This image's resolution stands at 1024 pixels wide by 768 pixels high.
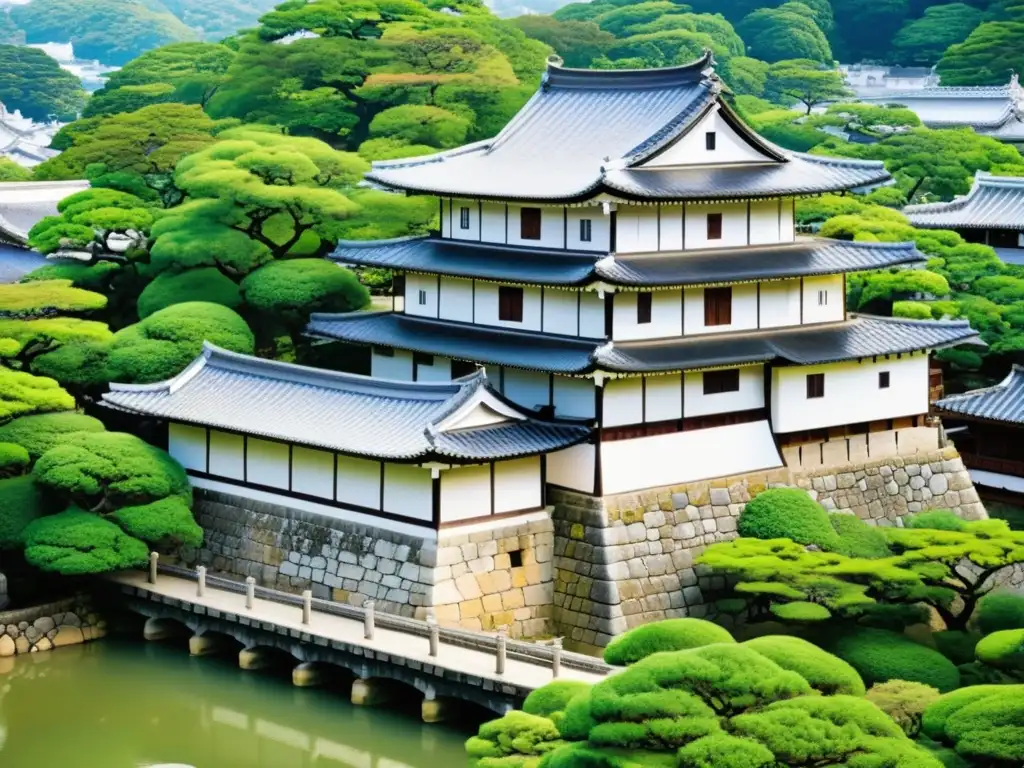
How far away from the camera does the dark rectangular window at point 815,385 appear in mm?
38459

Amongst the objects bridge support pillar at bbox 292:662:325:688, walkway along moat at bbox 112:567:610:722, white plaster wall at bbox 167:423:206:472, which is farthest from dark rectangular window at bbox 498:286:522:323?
bridge support pillar at bbox 292:662:325:688

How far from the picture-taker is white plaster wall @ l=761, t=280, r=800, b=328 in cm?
3834

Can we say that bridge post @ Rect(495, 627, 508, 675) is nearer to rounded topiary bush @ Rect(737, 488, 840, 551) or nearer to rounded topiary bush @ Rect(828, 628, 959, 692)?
rounded topiary bush @ Rect(828, 628, 959, 692)

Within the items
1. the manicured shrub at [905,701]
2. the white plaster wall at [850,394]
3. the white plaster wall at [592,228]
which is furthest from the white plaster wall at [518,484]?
the manicured shrub at [905,701]

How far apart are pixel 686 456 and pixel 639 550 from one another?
7.06 ft

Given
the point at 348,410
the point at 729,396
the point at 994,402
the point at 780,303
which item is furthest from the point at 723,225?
the point at 994,402

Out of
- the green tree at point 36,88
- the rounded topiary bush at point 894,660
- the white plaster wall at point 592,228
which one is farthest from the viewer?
the green tree at point 36,88

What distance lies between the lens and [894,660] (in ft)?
106

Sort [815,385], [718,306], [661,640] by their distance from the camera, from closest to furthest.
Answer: [661,640], [718,306], [815,385]

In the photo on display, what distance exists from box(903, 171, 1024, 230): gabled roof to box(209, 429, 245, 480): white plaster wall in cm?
2230

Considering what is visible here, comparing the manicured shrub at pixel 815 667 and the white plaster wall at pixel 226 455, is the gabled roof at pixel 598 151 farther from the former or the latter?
the manicured shrub at pixel 815 667

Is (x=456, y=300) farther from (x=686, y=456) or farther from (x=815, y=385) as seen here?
(x=815, y=385)

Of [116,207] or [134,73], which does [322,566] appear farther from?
[134,73]

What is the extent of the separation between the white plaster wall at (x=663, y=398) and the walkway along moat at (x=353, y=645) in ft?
18.9
